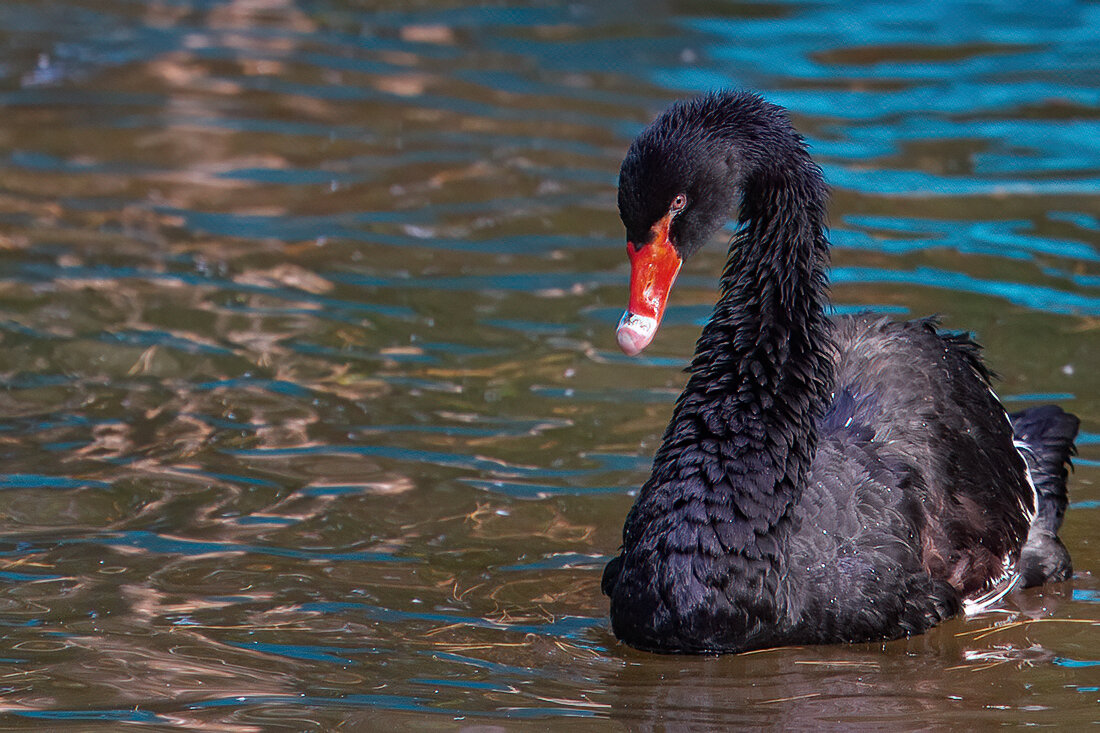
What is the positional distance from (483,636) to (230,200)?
6.60 metres

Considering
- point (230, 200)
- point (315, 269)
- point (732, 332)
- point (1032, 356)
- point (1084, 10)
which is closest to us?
point (732, 332)

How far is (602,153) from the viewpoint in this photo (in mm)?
12969

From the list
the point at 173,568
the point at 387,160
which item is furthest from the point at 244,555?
the point at 387,160

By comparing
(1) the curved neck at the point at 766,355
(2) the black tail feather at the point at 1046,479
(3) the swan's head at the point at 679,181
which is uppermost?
(3) the swan's head at the point at 679,181

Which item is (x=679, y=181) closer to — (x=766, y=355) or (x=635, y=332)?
(x=635, y=332)

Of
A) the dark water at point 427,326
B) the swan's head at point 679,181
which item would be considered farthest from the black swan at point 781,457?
the dark water at point 427,326

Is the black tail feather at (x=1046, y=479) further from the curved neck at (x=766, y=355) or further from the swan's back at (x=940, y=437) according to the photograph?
the curved neck at (x=766, y=355)

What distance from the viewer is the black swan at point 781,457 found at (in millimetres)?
6078

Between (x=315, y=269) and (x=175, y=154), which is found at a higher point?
(x=175, y=154)

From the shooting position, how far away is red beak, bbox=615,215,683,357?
6156 millimetres

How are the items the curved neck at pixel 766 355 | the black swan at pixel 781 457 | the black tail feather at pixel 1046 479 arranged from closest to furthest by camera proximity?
the black swan at pixel 781 457 → the curved neck at pixel 766 355 → the black tail feather at pixel 1046 479

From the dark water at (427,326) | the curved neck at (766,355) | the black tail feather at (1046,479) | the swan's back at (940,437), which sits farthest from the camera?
the black tail feather at (1046,479)

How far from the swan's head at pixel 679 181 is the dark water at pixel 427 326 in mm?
1390

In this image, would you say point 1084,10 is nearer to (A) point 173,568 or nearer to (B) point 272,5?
(B) point 272,5
